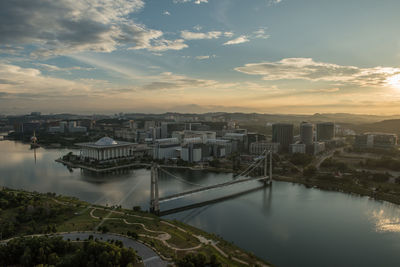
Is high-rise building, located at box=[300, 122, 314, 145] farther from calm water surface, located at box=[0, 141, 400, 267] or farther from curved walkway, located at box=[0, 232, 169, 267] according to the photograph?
curved walkway, located at box=[0, 232, 169, 267]

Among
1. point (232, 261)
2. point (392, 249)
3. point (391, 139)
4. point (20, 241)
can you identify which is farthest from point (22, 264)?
point (391, 139)

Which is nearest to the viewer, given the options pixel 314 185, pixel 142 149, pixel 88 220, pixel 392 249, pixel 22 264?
pixel 22 264

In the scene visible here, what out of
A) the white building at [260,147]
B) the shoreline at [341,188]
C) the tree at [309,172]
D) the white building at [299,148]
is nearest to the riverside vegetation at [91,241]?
the shoreline at [341,188]

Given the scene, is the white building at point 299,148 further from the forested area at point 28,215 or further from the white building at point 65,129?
the white building at point 65,129

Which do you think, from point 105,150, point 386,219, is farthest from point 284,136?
point 386,219

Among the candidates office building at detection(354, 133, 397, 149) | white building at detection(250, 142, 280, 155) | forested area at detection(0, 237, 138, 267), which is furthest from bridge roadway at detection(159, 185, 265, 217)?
office building at detection(354, 133, 397, 149)

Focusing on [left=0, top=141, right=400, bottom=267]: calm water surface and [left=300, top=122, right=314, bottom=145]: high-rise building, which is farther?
[left=300, top=122, right=314, bottom=145]: high-rise building

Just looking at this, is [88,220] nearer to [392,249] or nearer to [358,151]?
[392,249]

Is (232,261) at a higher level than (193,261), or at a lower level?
lower
